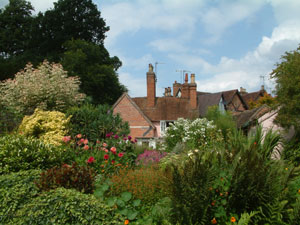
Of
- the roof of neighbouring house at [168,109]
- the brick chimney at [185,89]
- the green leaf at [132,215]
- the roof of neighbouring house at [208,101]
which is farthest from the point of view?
the roof of neighbouring house at [208,101]

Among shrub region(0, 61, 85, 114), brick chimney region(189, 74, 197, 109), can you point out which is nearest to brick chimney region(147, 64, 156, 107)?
brick chimney region(189, 74, 197, 109)

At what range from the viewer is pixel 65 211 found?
3.92 meters

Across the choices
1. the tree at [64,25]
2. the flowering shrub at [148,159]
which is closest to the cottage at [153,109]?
the tree at [64,25]

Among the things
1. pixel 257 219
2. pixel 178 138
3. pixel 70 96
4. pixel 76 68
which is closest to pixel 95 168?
pixel 257 219

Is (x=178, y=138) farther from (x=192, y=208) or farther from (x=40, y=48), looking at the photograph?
(x=40, y=48)

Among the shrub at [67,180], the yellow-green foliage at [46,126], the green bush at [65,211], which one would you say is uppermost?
the yellow-green foliage at [46,126]

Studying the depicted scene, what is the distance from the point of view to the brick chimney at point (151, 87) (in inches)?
1008

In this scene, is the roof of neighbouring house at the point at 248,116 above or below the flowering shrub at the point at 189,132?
above

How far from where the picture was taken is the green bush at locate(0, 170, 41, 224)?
4280 millimetres

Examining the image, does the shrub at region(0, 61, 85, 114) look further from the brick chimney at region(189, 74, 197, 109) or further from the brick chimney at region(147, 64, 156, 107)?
the brick chimney at region(189, 74, 197, 109)

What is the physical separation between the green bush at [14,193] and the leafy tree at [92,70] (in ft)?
68.5

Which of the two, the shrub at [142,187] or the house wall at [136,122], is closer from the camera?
the shrub at [142,187]

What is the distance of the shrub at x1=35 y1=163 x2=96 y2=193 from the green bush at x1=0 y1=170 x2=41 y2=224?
0.18m

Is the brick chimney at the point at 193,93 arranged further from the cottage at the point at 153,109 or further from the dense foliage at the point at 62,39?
the dense foliage at the point at 62,39
